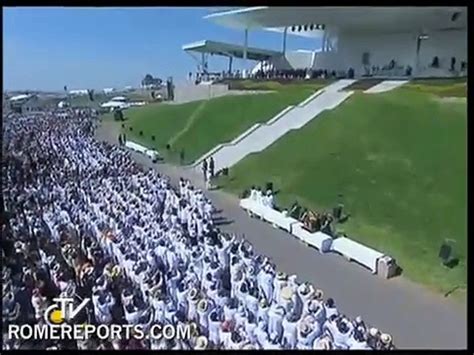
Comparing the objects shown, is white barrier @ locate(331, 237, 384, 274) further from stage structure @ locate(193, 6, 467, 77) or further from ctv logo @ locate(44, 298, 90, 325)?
ctv logo @ locate(44, 298, 90, 325)

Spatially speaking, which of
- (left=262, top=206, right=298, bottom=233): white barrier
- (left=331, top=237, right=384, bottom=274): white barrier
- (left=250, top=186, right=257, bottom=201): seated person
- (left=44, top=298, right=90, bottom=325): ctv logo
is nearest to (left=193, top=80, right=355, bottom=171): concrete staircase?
(left=250, top=186, right=257, bottom=201): seated person

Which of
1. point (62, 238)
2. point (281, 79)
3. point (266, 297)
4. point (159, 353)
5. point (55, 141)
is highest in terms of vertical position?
point (281, 79)

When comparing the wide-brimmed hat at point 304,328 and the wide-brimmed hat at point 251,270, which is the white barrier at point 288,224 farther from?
the wide-brimmed hat at point 304,328

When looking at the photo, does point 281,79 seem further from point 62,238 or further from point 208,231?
point 62,238

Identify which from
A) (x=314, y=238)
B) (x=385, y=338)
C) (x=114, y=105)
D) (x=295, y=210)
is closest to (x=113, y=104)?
(x=114, y=105)

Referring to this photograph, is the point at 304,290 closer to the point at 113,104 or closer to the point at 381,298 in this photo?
the point at 381,298
